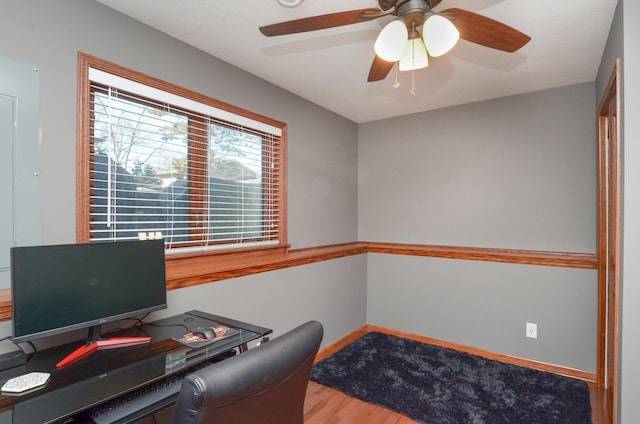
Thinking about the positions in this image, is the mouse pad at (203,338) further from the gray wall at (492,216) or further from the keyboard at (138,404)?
the gray wall at (492,216)

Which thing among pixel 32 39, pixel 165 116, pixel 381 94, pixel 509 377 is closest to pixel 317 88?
pixel 381 94

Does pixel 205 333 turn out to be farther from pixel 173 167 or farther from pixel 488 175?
pixel 488 175

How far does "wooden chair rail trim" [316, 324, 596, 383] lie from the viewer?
272cm

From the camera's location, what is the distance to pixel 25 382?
3.73 feet

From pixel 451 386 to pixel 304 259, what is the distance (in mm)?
1469

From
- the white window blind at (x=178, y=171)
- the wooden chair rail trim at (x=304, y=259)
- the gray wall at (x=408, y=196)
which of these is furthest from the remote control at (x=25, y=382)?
the white window blind at (x=178, y=171)

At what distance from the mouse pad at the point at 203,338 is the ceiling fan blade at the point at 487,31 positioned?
1727mm

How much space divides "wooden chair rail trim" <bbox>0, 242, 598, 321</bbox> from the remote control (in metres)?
0.35

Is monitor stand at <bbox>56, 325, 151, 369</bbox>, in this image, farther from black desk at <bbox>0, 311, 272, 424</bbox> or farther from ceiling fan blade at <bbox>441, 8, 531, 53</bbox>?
ceiling fan blade at <bbox>441, 8, 531, 53</bbox>

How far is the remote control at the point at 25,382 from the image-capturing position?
110cm

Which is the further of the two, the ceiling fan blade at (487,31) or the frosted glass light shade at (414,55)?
the frosted glass light shade at (414,55)

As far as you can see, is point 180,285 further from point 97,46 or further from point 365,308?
point 365,308

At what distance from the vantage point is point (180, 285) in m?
1.97

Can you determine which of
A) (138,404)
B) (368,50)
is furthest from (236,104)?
(138,404)
